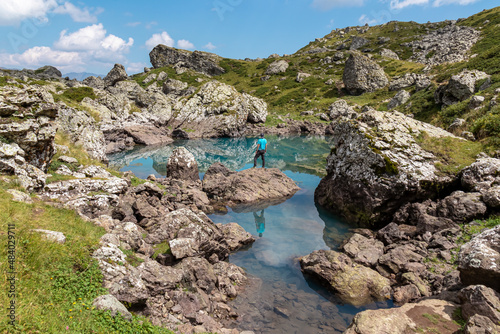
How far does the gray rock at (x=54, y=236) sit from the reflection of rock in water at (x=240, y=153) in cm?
2605

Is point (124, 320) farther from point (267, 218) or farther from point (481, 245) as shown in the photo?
point (267, 218)

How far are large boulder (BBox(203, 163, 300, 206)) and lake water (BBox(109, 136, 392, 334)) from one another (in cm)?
133

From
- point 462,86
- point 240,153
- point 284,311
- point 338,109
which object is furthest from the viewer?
point 338,109

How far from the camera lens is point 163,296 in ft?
33.1

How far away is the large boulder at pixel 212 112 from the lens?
7056 centimetres

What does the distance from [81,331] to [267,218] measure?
57.4 feet

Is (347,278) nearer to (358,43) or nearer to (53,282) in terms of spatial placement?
(53,282)

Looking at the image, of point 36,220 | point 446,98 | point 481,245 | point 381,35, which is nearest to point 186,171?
point 36,220

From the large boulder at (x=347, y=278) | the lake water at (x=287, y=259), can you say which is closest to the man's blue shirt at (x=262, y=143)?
the lake water at (x=287, y=259)

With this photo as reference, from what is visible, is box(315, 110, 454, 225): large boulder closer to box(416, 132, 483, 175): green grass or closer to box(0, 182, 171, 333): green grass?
box(416, 132, 483, 175): green grass

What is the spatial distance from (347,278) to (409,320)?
14.2ft

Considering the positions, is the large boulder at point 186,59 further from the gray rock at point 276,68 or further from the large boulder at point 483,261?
the large boulder at point 483,261

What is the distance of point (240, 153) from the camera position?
170 ft

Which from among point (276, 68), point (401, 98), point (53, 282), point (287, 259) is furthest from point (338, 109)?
point (53, 282)
